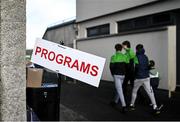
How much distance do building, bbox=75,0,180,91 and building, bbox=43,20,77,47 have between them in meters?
0.76

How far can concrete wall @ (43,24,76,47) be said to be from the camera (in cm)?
1925

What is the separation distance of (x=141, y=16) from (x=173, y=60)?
264 centimetres

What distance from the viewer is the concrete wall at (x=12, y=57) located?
7.33 ft

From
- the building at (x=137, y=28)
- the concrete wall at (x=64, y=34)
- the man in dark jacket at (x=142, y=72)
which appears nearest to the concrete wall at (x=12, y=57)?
the man in dark jacket at (x=142, y=72)

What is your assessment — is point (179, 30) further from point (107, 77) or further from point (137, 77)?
point (107, 77)

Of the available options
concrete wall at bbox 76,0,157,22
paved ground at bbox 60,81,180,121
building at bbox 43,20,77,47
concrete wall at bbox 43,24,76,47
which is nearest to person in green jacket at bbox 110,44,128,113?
paved ground at bbox 60,81,180,121

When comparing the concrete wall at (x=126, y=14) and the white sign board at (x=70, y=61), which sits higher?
the concrete wall at (x=126, y=14)

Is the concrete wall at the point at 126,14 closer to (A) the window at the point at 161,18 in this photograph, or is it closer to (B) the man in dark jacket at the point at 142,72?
(A) the window at the point at 161,18

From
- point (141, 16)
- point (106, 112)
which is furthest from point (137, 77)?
point (141, 16)

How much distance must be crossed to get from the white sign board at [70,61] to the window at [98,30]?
1315cm

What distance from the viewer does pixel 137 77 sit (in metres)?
8.33

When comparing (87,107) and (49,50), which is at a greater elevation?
(49,50)

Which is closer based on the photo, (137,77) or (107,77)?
(137,77)

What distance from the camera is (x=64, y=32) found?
20266 millimetres
